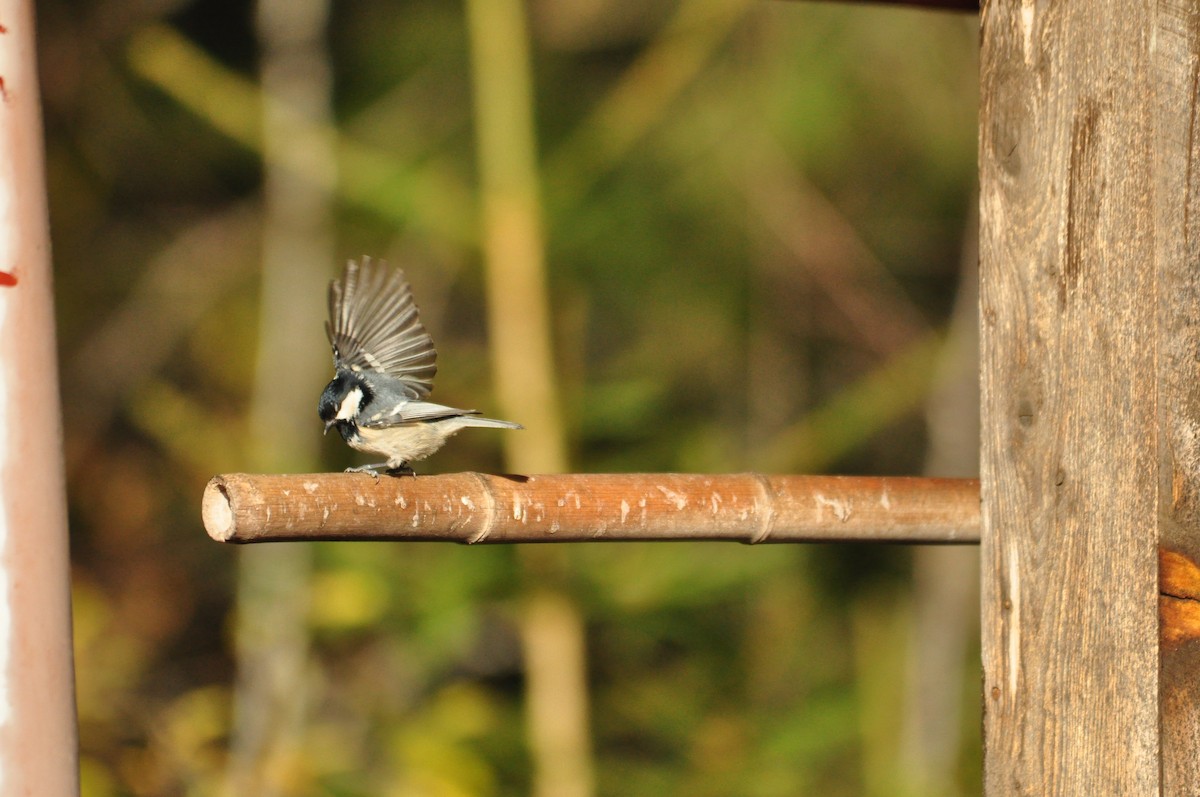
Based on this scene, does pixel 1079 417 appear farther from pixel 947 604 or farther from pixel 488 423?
pixel 947 604

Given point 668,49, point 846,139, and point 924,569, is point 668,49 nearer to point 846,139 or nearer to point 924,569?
point 846,139

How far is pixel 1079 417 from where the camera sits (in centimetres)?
123

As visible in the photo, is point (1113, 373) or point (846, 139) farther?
point (846, 139)

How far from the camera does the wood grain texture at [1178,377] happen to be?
4.02ft

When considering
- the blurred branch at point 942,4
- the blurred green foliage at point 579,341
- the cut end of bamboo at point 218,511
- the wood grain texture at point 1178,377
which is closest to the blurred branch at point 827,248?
the blurred green foliage at point 579,341

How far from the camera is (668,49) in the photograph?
3738 mm

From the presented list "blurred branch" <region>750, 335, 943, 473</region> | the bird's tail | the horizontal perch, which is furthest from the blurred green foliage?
the horizontal perch

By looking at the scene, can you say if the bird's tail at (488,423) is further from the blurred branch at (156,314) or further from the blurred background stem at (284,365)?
the blurred branch at (156,314)

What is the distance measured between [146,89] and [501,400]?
80.9 inches

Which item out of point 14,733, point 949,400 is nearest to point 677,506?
point 14,733

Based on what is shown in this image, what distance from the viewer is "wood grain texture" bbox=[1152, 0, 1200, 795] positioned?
1.22m

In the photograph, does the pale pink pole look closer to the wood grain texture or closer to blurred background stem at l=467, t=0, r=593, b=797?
the wood grain texture

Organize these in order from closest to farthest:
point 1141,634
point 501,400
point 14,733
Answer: point 14,733 < point 1141,634 < point 501,400

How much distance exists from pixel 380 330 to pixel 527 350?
3.60ft
